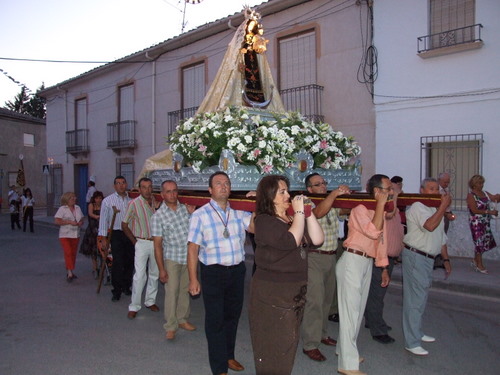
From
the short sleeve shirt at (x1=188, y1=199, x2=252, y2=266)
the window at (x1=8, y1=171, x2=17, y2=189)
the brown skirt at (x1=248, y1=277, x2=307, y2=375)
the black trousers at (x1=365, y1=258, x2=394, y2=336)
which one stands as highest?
the window at (x1=8, y1=171, x2=17, y2=189)

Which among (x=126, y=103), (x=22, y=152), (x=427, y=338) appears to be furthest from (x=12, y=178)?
(x=427, y=338)

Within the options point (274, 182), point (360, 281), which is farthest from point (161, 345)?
point (274, 182)

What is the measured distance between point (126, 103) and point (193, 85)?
14.6ft

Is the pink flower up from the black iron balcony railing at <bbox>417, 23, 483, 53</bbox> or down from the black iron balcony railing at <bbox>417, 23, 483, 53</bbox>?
down

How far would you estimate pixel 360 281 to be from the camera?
4.19 meters

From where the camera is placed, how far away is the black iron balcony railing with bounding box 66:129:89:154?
2225cm

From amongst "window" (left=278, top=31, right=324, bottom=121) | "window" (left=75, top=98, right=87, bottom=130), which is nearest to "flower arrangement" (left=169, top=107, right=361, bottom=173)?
"window" (left=278, top=31, right=324, bottom=121)

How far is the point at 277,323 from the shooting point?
3289mm

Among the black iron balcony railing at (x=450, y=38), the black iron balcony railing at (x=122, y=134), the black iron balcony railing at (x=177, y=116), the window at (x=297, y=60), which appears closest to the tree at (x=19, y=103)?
the black iron balcony railing at (x=122, y=134)

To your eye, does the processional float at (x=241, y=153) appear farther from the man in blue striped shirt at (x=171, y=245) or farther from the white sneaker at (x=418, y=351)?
the white sneaker at (x=418, y=351)

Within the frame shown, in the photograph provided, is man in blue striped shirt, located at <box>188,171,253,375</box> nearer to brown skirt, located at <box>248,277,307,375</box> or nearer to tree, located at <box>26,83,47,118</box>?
brown skirt, located at <box>248,277,307,375</box>

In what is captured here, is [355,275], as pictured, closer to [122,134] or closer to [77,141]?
[122,134]

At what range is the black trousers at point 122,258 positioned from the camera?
7.03 metres

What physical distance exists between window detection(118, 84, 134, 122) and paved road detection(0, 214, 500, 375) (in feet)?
41.9
